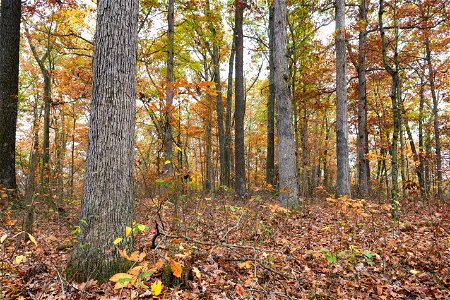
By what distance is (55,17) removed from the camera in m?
10.9

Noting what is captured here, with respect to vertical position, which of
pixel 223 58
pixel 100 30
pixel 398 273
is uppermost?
pixel 223 58

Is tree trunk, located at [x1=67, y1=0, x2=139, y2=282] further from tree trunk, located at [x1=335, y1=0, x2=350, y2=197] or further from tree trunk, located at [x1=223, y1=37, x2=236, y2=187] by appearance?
tree trunk, located at [x1=223, y1=37, x2=236, y2=187]

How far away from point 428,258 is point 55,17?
13.8m

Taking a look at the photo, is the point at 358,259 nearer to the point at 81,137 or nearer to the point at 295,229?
the point at 295,229

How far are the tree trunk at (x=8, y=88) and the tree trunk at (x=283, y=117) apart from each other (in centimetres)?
736

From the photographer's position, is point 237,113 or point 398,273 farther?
point 237,113

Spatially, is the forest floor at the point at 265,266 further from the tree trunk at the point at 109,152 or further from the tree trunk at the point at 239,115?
the tree trunk at the point at 239,115

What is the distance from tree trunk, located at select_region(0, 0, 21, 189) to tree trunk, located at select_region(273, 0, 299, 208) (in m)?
7.36

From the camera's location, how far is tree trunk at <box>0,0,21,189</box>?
752 centimetres

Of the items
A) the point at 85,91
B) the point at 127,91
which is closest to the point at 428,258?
the point at 127,91

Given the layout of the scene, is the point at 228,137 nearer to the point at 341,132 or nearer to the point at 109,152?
the point at 341,132

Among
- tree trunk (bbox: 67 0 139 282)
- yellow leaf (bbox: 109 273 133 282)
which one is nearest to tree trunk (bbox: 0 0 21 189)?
tree trunk (bbox: 67 0 139 282)

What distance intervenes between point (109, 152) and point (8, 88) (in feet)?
22.5

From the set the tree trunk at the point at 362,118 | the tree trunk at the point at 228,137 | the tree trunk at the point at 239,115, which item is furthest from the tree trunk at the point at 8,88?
the tree trunk at the point at 362,118
